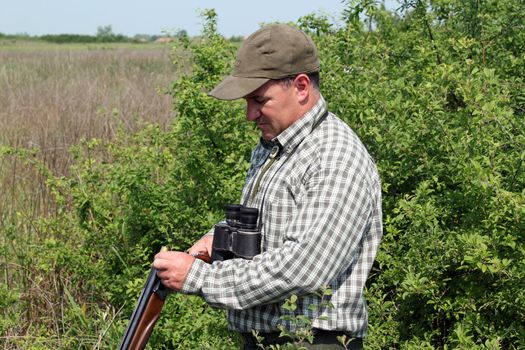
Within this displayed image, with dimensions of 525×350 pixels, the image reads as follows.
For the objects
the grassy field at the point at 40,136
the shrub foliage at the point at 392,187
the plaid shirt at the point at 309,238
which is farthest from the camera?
the grassy field at the point at 40,136

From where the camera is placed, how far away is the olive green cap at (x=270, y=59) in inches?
101

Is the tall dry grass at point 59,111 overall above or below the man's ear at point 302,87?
below

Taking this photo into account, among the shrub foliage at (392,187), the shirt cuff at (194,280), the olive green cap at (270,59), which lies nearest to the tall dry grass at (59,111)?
the shrub foliage at (392,187)

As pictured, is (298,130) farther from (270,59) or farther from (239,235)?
(239,235)

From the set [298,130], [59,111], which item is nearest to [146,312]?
[298,130]

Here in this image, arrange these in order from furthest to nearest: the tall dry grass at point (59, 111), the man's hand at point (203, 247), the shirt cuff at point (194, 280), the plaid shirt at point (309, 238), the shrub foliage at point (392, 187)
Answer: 1. the tall dry grass at point (59, 111)
2. the shrub foliage at point (392, 187)
3. the man's hand at point (203, 247)
4. the shirt cuff at point (194, 280)
5. the plaid shirt at point (309, 238)

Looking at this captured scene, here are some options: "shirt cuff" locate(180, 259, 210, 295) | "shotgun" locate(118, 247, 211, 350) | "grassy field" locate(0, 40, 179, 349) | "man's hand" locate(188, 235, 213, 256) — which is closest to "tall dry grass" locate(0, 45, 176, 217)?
"grassy field" locate(0, 40, 179, 349)

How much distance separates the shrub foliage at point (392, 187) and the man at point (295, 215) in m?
1.28

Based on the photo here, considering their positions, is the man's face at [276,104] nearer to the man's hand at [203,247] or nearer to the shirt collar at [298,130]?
the shirt collar at [298,130]

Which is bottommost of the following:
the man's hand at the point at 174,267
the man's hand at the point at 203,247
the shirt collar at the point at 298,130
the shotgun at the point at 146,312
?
the shotgun at the point at 146,312

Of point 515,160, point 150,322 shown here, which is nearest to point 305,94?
point 150,322

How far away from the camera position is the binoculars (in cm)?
255

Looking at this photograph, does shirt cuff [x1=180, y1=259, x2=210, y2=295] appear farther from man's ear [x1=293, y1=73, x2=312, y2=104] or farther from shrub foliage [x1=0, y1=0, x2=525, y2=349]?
shrub foliage [x1=0, y1=0, x2=525, y2=349]

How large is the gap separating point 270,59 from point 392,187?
2401mm
